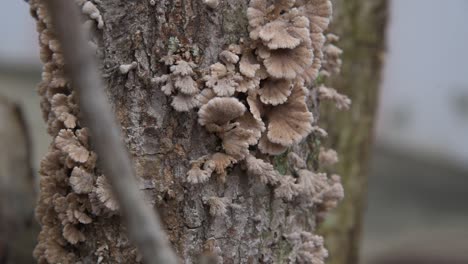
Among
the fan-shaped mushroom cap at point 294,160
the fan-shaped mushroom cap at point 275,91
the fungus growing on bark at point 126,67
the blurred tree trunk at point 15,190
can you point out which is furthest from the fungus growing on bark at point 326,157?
the blurred tree trunk at point 15,190

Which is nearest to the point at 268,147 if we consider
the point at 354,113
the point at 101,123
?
the point at 101,123

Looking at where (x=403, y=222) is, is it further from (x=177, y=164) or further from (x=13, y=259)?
(x=177, y=164)

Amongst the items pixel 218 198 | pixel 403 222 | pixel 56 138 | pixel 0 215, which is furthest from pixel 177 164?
pixel 403 222

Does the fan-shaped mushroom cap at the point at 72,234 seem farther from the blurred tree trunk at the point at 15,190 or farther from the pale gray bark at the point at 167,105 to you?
the blurred tree trunk at the point at 15,190

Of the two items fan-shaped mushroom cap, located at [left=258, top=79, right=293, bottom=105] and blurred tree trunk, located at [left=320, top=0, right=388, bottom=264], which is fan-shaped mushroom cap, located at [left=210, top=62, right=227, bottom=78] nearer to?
fan-shaped mushroom cap, located at [left=258, top=79, right=293, bottom=105]

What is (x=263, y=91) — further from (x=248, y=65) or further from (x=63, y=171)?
(x=63, y=171)

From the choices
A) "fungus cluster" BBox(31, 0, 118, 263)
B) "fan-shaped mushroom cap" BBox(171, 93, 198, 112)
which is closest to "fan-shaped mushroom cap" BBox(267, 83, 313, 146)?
"fan-shaped mushroom cap" BBox(171, 93, 198, 112)
